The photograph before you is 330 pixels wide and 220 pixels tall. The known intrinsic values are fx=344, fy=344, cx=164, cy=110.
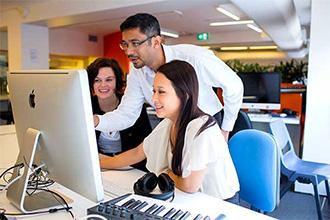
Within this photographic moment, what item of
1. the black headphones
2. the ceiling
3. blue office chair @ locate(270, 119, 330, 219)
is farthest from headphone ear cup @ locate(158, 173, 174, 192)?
the ceiling

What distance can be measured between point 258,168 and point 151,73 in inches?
29.9

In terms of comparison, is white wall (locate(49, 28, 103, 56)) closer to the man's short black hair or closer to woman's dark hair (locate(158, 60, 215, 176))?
the man's short black hair

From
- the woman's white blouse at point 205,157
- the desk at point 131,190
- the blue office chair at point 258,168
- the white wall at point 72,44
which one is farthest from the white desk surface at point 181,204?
the white wall at point 72,44

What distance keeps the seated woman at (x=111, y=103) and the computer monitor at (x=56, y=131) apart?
0.80m

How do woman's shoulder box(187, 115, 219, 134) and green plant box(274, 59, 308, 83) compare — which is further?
green plant box(274, 59, 308, 83)

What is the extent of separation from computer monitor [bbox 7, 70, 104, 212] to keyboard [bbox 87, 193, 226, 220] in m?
0.05

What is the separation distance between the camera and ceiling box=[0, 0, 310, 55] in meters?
4.47

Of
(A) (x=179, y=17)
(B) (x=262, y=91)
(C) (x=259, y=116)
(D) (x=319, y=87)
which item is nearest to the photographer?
(D) (x=319, y=87)

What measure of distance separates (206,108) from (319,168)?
1467 millimetres

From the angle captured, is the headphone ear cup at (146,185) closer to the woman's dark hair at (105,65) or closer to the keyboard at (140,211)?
the keyboard at (140,211)

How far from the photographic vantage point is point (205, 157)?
1263 mm

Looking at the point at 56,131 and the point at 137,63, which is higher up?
the point at 137,63

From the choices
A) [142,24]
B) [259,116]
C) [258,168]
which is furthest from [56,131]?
[259,116]

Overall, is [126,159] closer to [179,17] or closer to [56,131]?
[56,131]
